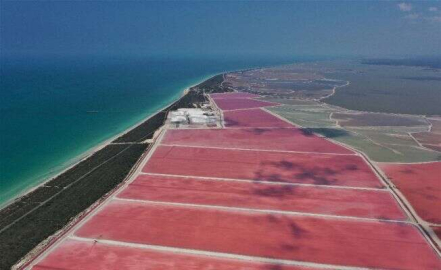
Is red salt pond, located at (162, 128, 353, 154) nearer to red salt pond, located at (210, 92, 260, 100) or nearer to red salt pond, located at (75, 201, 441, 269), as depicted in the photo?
red salt pond, located at (75, 201, 441, 269)

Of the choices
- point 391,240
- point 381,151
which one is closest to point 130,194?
point 391,240

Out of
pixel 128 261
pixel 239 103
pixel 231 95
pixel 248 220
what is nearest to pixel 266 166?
pixel 248 220

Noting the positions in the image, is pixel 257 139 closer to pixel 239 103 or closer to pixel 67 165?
pixel 67 165

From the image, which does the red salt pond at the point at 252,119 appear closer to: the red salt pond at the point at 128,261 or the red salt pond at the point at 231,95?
the red salt pond at the point at 231,95

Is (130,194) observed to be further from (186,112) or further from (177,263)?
(186,112)

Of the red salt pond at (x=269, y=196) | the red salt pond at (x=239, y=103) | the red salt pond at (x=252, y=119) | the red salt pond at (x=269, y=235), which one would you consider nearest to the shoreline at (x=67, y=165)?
the red salt pond at (x=269, y=196)

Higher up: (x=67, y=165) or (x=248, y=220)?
(x=67, y=165)

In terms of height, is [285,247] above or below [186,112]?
below
